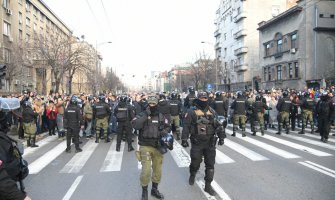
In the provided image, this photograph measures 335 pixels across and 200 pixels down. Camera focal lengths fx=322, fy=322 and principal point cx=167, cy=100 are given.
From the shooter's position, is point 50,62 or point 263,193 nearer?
point 263,193

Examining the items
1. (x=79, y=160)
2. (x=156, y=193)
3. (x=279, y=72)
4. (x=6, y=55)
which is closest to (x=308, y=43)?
(x=279, y=72)

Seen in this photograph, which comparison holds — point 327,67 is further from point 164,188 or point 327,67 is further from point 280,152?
point 164,188

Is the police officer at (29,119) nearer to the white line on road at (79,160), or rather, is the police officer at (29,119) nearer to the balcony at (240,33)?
the white line on road at (79,160)

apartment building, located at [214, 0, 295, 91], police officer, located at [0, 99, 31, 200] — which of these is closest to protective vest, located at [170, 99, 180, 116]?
police officer, located at [0, 99, 31, 200]

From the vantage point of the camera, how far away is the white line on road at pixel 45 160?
26.9 feet

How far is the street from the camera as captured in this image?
5969 mm

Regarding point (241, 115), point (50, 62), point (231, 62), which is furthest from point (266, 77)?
point (241, 115)

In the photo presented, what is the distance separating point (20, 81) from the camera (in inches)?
1454

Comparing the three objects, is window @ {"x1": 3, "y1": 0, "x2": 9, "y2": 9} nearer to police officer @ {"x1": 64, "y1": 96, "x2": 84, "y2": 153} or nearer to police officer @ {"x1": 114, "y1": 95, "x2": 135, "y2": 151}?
police officer @ {"x1": 64, "y1": 96, "x2": 84, "y2": 153}

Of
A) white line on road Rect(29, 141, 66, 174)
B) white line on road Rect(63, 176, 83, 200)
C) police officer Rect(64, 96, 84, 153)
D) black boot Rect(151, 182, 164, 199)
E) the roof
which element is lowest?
white line on road Rect(29, 141, 66, 174)

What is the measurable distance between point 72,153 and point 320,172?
721 centimetres

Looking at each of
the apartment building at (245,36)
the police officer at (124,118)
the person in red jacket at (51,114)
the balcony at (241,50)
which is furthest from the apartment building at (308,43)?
the person in red jacket at (51,114)

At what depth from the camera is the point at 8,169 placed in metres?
2.99

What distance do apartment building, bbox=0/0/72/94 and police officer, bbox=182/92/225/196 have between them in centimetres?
2294
